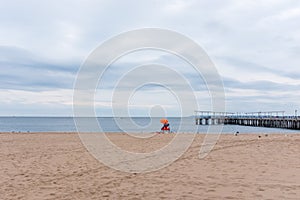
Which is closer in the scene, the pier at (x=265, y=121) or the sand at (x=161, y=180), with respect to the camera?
the sand at (x=161, y=180)

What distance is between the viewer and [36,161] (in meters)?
14.5

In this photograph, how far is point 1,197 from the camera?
322 inches

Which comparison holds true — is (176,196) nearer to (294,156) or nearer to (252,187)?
(252,187)

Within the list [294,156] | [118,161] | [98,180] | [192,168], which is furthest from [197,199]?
[294,156]

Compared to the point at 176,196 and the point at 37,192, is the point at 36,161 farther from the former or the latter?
the point at 176,196

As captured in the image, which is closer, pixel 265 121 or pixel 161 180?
pixel 161 180

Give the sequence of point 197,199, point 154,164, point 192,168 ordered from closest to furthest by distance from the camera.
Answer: point 197,199
point 192,168
point 154,164

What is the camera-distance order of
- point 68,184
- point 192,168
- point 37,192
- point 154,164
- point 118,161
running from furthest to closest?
point 118,161
point 154,164
point 192,168
point 68,184
point 37,192

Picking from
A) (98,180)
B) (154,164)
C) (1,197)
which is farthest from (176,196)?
(154,164)

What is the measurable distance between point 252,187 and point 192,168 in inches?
138

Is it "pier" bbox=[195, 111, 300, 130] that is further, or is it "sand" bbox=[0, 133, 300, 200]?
"pier" bbox=[195, 111, 300, 130]

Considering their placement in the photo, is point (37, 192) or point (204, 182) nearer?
point (37, 192)

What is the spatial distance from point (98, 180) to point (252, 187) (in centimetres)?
440

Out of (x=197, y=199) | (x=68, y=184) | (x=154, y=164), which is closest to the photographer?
(x=197, y=199)
